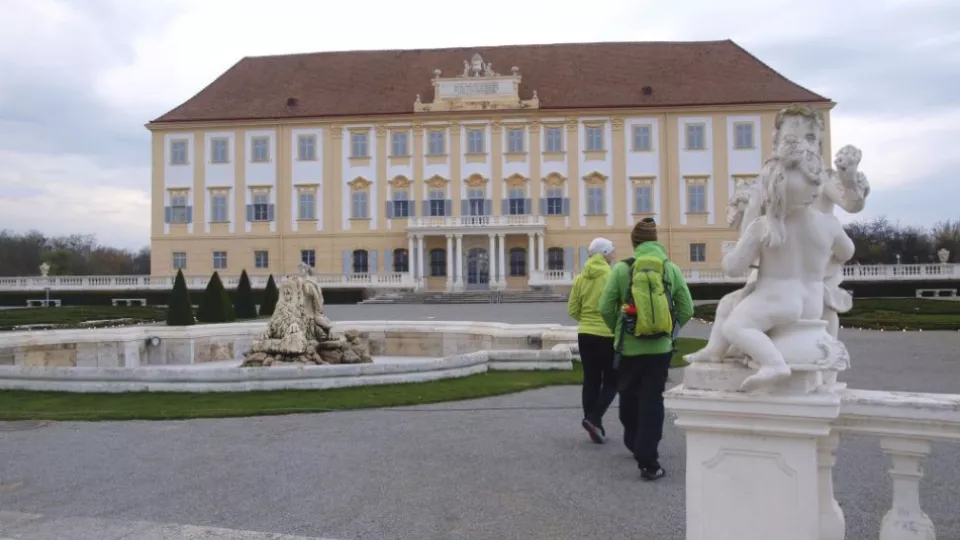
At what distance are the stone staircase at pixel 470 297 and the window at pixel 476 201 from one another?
6.35m

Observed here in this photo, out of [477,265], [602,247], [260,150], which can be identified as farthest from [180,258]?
[602,247]

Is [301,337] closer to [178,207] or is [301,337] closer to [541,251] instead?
[541,251]

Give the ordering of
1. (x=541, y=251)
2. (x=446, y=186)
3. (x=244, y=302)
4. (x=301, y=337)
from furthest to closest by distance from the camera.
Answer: (x=446, y=186)
(x=541, y=251)
(x=244, y=302)
(x=301, y=337)

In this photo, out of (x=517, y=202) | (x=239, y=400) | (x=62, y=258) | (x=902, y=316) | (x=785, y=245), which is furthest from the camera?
(x=62, y=258)

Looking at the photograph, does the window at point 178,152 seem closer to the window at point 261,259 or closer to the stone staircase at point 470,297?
the window at point 261,259

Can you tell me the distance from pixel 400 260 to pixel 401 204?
3.10 meters

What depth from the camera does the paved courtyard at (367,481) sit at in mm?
3633

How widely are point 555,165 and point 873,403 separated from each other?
1507 inches

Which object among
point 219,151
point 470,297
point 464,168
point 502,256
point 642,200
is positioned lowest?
point 470,297

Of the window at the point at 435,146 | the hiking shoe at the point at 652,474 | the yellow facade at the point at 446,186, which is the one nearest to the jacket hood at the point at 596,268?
the hiking shoe at the point at 652,474

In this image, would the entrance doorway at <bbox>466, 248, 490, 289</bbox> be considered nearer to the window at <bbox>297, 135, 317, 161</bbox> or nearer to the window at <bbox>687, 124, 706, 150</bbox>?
the window at <bbox>297, 135, 317, 161</bbox>

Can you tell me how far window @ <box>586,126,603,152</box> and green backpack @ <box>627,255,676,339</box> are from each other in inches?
1434

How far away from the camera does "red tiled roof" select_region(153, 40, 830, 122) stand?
40000 mm

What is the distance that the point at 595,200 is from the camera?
4006cm
